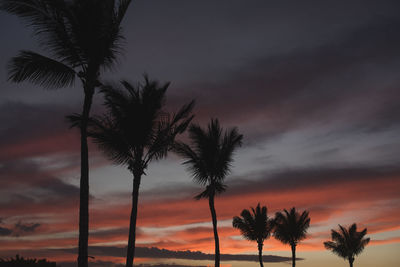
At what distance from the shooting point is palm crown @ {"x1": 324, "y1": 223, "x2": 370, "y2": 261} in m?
58.1

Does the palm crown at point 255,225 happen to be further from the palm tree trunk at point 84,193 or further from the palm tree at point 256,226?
the palm tree trunk at point 84,193

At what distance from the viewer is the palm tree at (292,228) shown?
5416 centimetres

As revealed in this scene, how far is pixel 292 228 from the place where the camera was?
54.1 meters

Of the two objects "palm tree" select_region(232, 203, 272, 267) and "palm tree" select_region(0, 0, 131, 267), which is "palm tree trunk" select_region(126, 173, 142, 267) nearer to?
"palm tree" select_region(0, 0, 131, 267)

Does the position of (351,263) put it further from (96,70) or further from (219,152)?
(96,70)

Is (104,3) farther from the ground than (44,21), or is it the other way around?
(104,3)

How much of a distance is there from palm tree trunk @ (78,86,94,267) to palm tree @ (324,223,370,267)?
2086 inches

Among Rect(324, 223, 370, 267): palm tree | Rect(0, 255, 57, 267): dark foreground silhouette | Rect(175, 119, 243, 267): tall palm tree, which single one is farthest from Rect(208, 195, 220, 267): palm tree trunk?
Rect(324, 223, 370, 267): palm tree

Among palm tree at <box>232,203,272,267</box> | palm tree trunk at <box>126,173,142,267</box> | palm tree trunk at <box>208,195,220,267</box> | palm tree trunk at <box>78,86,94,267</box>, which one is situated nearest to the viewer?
palm tree trunk at <box>78,86,94,267</box>

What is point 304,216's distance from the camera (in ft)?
180

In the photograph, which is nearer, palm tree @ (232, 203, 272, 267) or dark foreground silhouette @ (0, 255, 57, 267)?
dark foreground silhouette @ (0, 255, 57, 267)

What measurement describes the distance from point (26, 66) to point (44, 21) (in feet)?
5.14

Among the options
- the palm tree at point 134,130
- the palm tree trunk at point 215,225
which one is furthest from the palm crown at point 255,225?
the palm tree at point 134,130

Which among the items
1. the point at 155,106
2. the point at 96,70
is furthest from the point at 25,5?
the point at 155,106
